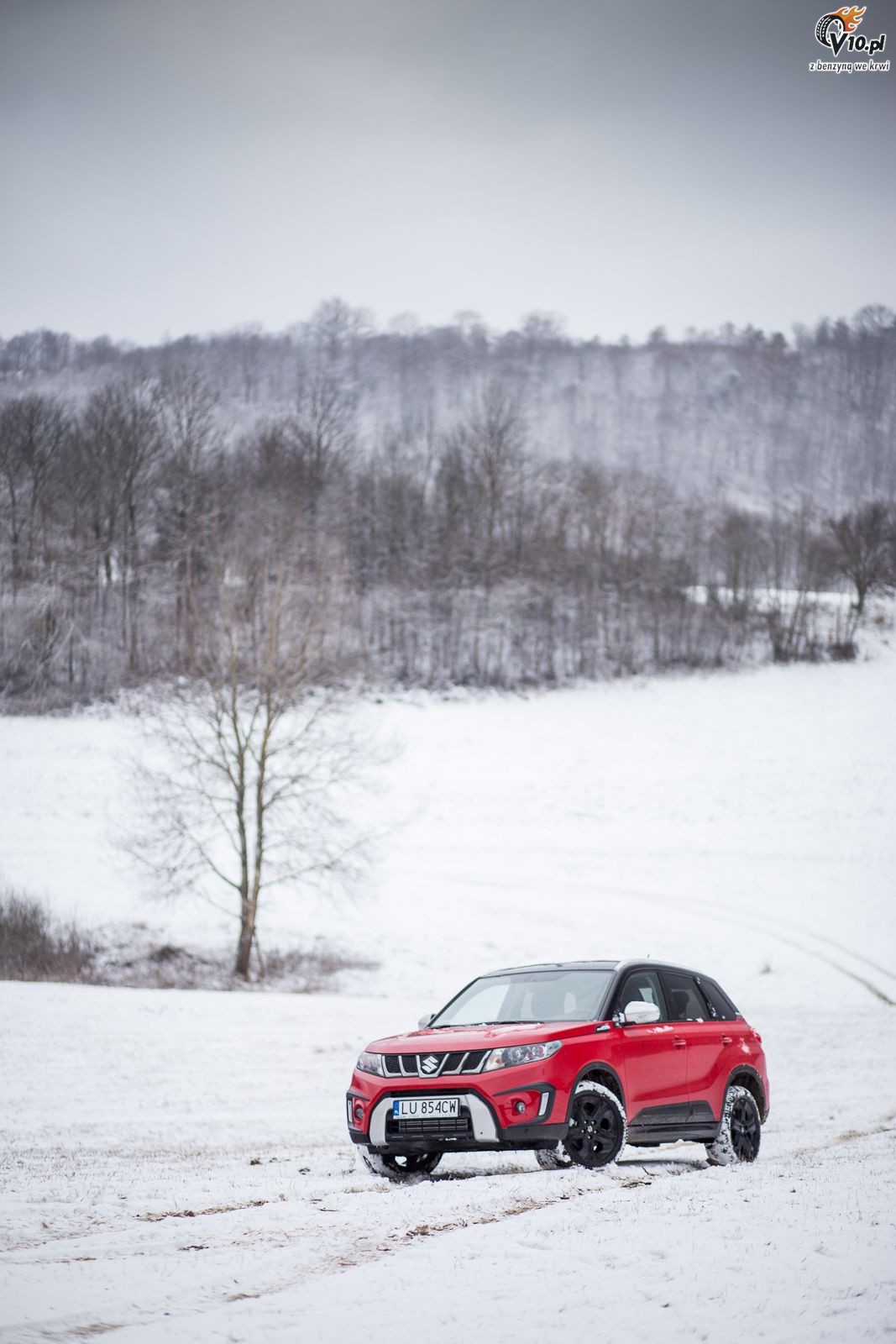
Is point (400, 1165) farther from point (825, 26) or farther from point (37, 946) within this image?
point (825, 26)

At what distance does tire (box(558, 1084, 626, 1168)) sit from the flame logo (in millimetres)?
31695

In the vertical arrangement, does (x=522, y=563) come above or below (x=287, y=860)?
above

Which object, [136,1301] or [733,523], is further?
[733,523]

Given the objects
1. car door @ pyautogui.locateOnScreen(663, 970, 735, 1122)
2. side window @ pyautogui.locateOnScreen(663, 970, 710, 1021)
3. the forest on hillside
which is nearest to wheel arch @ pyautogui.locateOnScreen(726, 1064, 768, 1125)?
→ car door @ pyautogui.locateOnScreen(663, 970, 735, 1122)

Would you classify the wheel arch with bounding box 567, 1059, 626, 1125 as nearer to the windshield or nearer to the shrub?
the windshield

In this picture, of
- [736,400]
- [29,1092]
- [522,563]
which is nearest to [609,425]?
[736,400]

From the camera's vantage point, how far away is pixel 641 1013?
8.67 m

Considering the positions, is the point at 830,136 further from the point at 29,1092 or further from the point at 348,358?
the point at 29,1092

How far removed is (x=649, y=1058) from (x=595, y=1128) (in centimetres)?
81

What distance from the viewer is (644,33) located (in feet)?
642

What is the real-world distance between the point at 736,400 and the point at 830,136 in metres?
32.9

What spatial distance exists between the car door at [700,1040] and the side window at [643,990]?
0.09 meters

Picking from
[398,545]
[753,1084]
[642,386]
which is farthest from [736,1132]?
[642,386]

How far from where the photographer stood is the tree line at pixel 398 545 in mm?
55938
